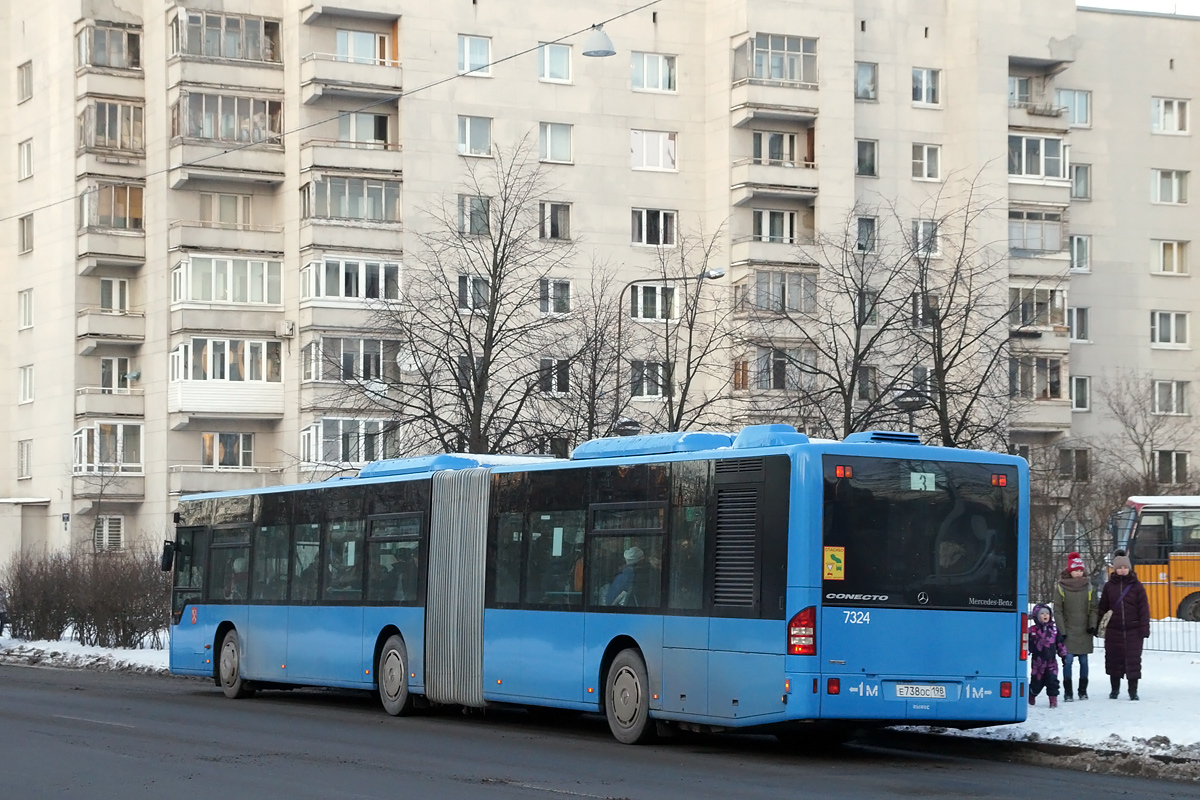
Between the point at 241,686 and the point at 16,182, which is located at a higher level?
the point at 16,182

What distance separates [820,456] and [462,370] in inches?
799

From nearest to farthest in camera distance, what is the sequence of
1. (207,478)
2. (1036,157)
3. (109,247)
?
(207,478) < (109,247) < (1036,157)

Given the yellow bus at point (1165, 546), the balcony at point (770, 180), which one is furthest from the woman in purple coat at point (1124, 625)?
the balcony at point (770, 180)

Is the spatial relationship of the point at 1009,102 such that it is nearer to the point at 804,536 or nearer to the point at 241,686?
the point at 241,686

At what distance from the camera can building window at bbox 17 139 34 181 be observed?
66125mm

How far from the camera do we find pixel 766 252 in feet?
207

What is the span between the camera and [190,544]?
2747 centimetres

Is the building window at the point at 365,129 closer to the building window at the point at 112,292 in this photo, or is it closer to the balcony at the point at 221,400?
the balcony at the point at 221,400

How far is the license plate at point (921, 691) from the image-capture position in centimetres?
1617

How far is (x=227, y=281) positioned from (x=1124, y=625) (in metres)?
45.2

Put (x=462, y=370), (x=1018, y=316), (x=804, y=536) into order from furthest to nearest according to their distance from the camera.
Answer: (x=1018, y=316) < (x=462, y=370) < (x=804, y=536)

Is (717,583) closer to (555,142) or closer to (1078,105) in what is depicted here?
(555,142)

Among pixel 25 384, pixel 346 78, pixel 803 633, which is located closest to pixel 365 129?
pixel 346 78

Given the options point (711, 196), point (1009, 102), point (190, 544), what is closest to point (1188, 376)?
point (1009, 102)
